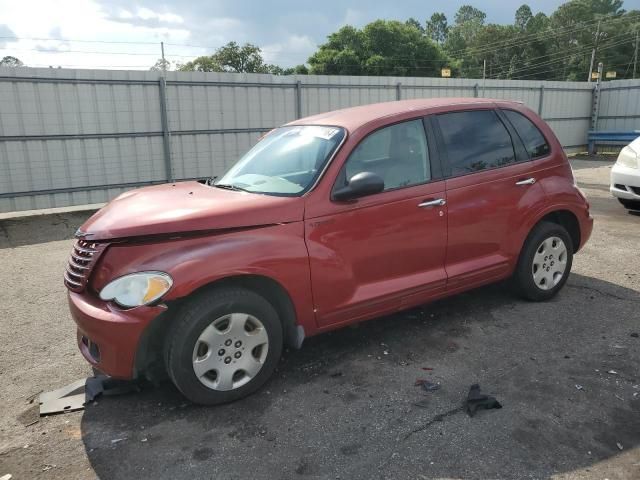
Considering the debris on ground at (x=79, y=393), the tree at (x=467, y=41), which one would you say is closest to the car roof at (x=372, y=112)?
the debris on ground at (x=79, y=393)

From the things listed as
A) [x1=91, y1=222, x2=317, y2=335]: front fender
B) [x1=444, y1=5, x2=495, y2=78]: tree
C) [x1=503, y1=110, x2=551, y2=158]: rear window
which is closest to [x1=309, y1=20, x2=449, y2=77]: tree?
[x1=444, y1=5, x2=495, y2=78]: tree

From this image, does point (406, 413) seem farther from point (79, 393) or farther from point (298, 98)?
point (298, 98)

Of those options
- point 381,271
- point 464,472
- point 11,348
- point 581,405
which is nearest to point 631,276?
point 581,405

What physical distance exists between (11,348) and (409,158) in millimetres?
3531

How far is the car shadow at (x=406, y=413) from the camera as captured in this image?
2695 mm

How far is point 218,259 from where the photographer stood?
3.08 m

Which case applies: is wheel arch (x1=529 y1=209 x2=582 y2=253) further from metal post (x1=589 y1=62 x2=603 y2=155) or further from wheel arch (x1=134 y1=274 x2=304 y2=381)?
metal post (x1=589 y1=62 x2=603 y2=155)

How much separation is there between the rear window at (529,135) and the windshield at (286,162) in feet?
→ 5.76

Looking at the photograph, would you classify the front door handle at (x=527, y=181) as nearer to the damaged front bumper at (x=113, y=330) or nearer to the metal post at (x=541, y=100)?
the damaged front bumper at (x=113, y=330)

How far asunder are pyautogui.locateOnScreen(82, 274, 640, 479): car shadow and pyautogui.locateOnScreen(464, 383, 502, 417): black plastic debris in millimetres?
47

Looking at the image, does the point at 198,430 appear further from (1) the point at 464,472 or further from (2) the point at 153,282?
(1) the point at 464,472

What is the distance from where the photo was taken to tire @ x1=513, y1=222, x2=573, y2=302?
4598 mm

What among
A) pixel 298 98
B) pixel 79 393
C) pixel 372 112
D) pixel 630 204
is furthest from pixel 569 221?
pixel 298 98

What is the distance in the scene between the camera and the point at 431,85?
14.4 metres
